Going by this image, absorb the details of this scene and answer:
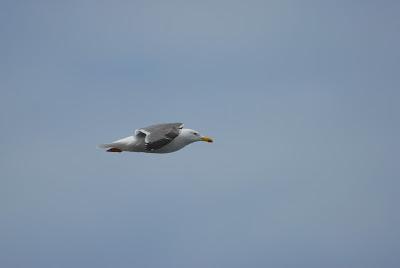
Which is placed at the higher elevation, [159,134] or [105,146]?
[105,146]

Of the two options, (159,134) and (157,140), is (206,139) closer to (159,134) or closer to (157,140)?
(159,134)

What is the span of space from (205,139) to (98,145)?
5.26 meters

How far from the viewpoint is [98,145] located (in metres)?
46.5

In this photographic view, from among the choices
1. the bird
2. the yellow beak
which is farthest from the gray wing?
the yellow beak

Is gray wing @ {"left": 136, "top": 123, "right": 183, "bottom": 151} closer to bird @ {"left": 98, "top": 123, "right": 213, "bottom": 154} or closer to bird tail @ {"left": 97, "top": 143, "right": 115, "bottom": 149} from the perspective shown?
bird @ {"left": 98, "top": 123, "right": 213, "bottom": 154}

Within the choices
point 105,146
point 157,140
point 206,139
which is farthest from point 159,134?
point 206,139

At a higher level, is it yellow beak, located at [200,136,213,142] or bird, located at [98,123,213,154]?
yellow beak, located at [200,136,213,142]

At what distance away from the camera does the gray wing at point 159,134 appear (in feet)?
138

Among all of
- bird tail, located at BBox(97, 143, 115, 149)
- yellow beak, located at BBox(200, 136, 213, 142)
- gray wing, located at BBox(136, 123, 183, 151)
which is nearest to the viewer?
gray wing, located at BBox(136, 123, 183, 151)

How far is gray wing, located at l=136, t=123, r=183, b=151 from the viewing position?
42188mm

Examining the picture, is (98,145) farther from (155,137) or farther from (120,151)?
(155,137)

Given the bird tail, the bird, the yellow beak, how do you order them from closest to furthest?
the bird → the bird tail → the yellow beak

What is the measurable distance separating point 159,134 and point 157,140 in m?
0.88

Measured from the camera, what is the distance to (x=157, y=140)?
42.3 meters
